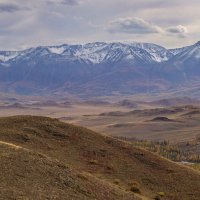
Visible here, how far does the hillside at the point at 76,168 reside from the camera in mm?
37844

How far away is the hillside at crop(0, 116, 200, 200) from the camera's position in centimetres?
3784

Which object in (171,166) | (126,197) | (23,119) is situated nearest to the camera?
(126,197)

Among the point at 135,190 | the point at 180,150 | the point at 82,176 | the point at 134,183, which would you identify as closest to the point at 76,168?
the point at 134,183

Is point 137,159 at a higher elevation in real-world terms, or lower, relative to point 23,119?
lower

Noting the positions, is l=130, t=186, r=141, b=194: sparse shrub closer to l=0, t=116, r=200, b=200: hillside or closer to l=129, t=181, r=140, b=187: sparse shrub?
l=0, t=116, r=200, b=200: hillside

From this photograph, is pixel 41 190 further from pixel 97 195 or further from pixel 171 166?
pixel 171 166

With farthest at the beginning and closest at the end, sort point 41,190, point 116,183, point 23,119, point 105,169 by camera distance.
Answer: point 23,119
point 105,169
point 116,183
point 41,190

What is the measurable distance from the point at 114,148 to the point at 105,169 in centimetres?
738

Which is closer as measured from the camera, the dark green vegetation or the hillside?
the hillside

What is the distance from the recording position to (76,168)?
4872 cm

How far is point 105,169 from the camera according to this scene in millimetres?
52125

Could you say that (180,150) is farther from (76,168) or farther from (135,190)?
(135,190)

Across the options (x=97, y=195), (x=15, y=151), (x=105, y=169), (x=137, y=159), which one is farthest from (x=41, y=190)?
(x=137, y=159)

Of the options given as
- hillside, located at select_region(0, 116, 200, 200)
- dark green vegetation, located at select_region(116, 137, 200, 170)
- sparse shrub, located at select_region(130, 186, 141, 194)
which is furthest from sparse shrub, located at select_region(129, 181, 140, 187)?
dark green vegetation, located at select_region(116, 137, 200, 170)
